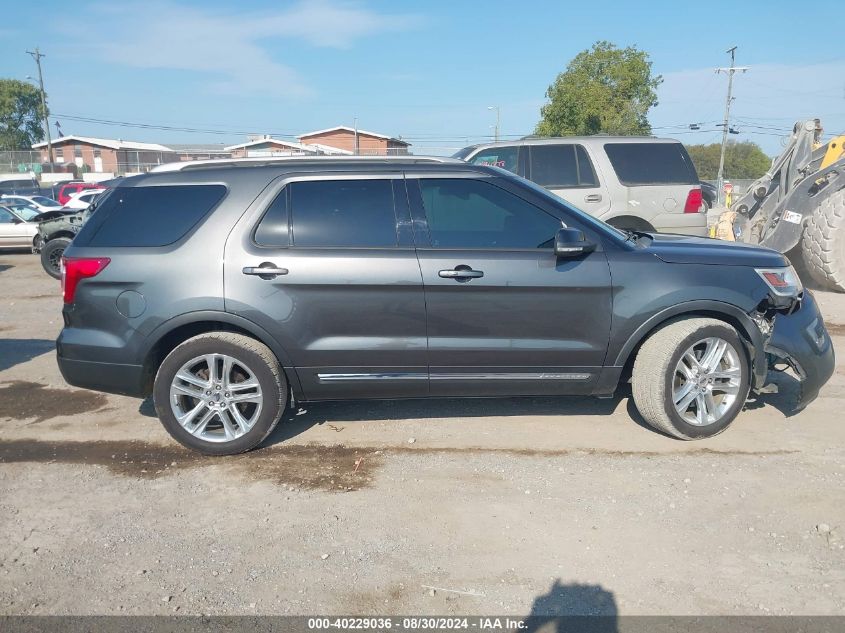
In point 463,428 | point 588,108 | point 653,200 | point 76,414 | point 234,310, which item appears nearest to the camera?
point 234,310

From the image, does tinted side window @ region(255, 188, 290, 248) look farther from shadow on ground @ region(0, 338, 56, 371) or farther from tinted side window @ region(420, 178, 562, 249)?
shadow on ground @ region(0, 338, 56, 371)

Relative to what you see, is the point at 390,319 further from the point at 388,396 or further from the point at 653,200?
the point at 653,200

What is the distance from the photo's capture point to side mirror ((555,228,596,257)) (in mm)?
4223

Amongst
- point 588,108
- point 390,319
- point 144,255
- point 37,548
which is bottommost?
point 37,548

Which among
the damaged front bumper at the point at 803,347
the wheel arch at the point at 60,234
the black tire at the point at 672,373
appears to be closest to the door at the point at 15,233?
the wheel arch at the point at 60,234

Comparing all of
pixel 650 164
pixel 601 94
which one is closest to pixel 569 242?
pixel 650 164

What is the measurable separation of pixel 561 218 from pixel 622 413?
1.63 m

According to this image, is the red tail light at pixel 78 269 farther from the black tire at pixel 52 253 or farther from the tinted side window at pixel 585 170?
the black tire at pixel 52 253

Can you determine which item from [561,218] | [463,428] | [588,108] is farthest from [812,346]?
[588,108]

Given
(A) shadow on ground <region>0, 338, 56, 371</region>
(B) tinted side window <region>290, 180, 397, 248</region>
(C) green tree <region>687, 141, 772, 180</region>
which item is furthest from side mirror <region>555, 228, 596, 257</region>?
(C) green tree <region>687, 141, 772, 180</region>

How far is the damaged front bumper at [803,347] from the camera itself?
14.6 ft

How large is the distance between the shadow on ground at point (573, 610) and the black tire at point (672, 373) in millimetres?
1733

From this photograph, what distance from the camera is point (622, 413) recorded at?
5113 mm

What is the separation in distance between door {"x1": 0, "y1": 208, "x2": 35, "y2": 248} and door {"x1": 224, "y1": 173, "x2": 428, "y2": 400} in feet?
49.1
